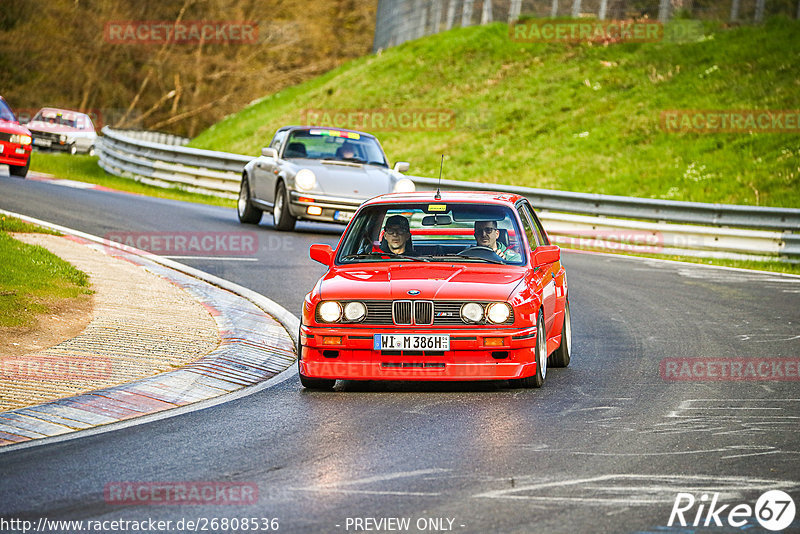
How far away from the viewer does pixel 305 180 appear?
19.6 meters

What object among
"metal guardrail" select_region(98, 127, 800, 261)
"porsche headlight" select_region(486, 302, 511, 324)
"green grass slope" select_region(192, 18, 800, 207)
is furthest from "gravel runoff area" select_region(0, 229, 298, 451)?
"green grass slope" select_region(192, 18, 800, 207)

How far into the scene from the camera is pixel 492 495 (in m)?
5.99

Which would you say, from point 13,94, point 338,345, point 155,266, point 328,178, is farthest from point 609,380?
point 13,94

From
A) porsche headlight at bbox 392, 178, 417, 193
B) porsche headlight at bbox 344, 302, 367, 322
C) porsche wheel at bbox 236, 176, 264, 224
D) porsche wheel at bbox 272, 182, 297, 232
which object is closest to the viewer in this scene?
porsche headlight at bbox 344, 302, 367, 322

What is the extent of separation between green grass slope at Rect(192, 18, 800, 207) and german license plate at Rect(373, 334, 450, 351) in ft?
58.2

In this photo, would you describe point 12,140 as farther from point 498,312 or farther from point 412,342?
point 498,312

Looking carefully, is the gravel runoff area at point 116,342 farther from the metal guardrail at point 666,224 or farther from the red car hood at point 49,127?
the red car hood at point 49,127

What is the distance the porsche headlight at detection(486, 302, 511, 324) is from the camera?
874 cm

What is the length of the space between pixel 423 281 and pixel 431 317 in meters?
0.37

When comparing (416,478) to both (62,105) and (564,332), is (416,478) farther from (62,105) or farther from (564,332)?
(62,105)

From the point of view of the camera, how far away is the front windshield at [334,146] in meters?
20.8

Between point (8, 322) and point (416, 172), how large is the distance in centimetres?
2450

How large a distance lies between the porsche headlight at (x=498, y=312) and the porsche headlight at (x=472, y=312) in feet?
0.19

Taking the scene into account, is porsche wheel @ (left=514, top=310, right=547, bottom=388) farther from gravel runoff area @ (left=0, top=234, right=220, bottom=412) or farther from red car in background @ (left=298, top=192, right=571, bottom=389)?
gravel runoff area @ (left=0, top=234, right=220, bottom=412)
